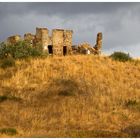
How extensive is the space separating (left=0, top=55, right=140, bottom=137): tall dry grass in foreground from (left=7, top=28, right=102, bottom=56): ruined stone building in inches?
375

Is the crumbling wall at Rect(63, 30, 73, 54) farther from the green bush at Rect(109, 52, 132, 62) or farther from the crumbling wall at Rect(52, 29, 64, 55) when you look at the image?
the green bush at Rect(109, 52, 132, 62)

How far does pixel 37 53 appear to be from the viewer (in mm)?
40062

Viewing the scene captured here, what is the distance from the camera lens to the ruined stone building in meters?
47.5

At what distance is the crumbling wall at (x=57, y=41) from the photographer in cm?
4812

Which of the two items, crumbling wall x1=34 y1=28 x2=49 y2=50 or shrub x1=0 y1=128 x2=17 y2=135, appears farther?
crumbling wall x1=34 y1=28 x2=49 y2=50

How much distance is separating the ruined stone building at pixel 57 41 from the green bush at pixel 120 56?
279 inches

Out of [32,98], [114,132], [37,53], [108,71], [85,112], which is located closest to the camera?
[114,132]

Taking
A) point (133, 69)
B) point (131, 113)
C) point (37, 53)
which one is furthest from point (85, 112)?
point (37, 53)

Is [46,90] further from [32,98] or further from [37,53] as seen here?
[37,53]

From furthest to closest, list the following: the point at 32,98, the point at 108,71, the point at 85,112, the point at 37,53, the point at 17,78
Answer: the point at 37,53, the point at 108,71, the point at 17,78, the point at 32,98, the point at 85,112

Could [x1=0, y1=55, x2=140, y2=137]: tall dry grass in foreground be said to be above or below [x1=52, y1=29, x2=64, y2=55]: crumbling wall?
below

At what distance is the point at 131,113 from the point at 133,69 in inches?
420

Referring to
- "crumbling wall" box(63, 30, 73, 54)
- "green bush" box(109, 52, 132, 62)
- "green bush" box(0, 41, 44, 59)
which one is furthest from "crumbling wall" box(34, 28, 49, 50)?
"green bush" box(109, 52, 132, 62)

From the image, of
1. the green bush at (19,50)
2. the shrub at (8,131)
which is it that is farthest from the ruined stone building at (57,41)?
the shrub at (8,131)
